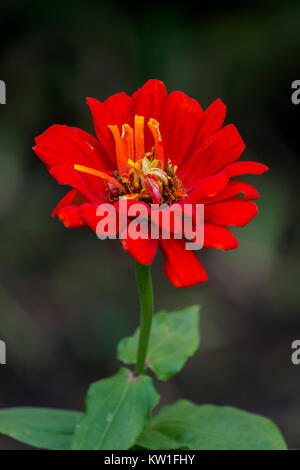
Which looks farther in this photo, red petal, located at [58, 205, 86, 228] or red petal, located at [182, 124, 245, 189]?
red petal, located at [182, 124, 245, 189]

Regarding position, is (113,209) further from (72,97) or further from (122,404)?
(72,97)

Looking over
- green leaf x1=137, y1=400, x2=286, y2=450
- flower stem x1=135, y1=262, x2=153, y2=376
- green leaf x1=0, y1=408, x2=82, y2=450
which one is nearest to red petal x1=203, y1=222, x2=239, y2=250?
flower stem x1=135, y1=262, x2=153, y2=376

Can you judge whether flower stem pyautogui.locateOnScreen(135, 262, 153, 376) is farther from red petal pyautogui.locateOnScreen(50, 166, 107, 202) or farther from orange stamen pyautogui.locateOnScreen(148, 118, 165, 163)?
orange stamen pyautogui.locateOnScreen(148, 118, 165, 163)

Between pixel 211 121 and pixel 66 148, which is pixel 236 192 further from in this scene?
pixel 66 148

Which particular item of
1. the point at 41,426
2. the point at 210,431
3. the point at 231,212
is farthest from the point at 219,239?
the point at 41,426

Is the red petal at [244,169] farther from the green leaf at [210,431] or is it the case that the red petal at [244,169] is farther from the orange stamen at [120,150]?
the green leaf at [210,431]

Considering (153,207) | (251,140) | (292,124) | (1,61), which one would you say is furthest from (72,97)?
(153,207)
